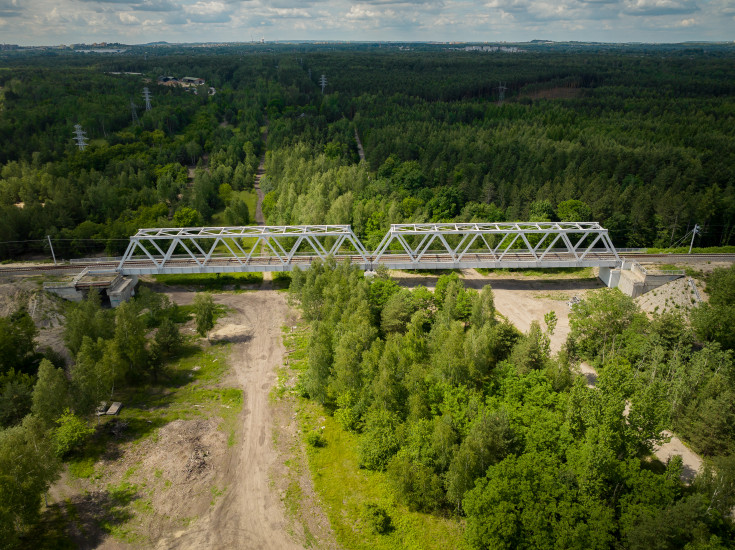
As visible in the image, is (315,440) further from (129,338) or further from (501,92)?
(501,92)

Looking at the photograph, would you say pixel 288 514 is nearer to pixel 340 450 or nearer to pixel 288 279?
pixel 340 450

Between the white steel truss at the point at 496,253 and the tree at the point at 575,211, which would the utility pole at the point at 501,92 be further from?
the white steel truss at the point at 496,253

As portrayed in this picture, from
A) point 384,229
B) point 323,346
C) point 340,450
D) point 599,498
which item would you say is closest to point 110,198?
point 384,229

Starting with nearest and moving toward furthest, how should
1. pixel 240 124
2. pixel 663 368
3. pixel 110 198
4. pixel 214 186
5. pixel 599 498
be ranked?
pixel 599 498, pixel 663 368, pixel 110 198, pixel 214 186, pixel 240 124

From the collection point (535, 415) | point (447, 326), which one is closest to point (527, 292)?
point (447, 326)

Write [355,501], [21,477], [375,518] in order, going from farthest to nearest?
[355,501] → [375,518] → [21,477]

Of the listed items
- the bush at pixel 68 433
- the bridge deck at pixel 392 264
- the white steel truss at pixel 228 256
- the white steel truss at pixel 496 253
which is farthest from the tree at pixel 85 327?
the white steel truss at pixel 496 253
